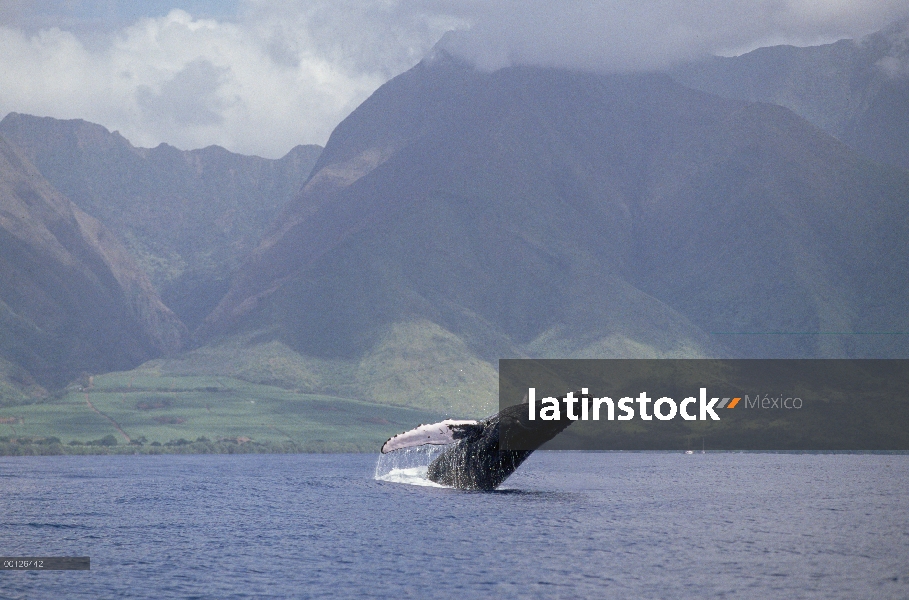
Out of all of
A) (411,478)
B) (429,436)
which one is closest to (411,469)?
(411,478)

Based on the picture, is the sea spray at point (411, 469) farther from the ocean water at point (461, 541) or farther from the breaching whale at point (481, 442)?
the breaching whale at point (481, 442)

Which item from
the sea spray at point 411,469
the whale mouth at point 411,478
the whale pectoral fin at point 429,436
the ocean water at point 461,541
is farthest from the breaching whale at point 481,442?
the whale mouth at point 411,478

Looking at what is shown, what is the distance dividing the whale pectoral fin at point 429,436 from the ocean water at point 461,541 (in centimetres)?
466

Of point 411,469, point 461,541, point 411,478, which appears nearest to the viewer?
point 461,541

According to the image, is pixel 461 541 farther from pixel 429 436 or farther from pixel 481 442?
pixel 481 442

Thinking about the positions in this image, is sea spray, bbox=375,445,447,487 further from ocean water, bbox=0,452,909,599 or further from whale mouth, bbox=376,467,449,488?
ocean water, bbox=0,452,909,599

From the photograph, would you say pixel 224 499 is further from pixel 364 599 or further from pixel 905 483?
pixel 905 483

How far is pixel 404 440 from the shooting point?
214 feet

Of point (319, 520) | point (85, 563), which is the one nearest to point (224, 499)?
point (319, 520)

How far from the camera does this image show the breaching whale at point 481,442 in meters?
65.8

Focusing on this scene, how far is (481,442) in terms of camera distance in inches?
2891

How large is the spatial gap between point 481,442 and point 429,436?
8.64m

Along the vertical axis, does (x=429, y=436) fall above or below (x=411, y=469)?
above

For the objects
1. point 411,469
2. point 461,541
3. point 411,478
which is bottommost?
point 461,541
